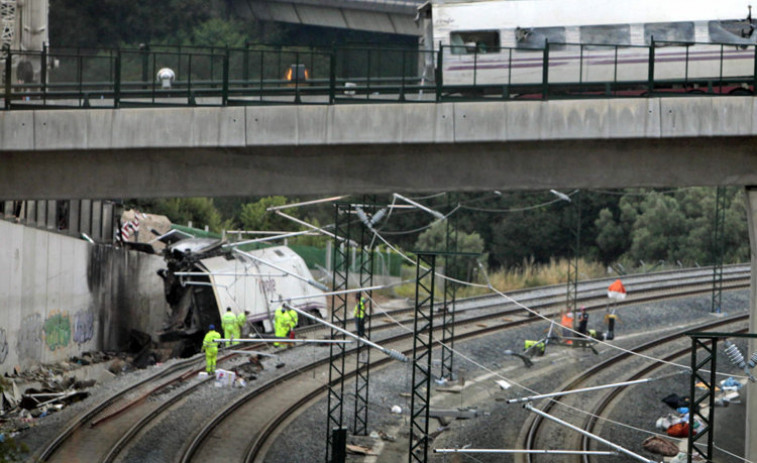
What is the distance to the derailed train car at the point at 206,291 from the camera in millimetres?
36812

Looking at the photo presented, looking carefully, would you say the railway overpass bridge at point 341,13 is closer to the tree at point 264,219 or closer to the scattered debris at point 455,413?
the tree at point 264,219

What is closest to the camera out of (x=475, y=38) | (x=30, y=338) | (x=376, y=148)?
(x=376, y=148)

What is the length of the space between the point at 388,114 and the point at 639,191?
52.0 m

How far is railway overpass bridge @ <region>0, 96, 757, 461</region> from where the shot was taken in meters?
19.1

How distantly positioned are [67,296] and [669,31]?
19.8 meters

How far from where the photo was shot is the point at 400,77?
70.0 ft

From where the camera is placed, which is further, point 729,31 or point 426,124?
point 729,31

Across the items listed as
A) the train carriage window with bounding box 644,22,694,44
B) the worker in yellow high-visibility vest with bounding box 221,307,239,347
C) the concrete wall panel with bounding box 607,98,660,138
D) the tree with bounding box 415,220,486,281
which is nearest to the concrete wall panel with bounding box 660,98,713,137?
the concrete wall panel with bounding box 607,98,660,138

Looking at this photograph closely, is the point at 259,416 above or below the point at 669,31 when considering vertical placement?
below

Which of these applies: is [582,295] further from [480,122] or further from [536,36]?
[480,122]

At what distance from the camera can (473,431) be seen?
83.5ft

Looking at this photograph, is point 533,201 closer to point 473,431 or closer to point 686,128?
point 473,431

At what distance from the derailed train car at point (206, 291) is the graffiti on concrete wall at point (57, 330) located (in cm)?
404

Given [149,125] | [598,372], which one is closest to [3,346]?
[149,125]
